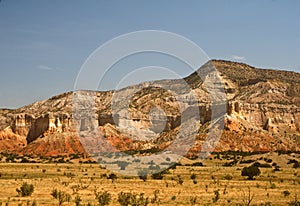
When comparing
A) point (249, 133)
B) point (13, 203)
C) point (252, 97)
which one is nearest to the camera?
point (13, 203)

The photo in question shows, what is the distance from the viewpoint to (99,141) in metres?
116

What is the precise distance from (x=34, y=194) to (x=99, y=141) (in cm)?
8864

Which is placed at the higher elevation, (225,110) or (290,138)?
(225,110)

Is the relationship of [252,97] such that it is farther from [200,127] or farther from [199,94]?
[200,127]

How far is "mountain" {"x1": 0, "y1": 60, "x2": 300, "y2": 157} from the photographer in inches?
4358

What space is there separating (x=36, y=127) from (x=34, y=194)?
107628mm

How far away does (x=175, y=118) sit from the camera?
139500 millimetres

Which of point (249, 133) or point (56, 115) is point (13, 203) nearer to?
point (249, 133)

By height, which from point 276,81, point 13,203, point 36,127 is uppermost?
point 276,81

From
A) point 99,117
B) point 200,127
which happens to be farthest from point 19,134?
point 200,127

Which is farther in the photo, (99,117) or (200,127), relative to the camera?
(99,117)

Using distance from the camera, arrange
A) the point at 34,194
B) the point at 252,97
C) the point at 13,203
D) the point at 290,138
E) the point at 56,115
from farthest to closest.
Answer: the point at 252,97 → the point at 56,115 → the point at 290,138 → the point at 34,194 → the point at 13,203

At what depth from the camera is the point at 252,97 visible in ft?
476

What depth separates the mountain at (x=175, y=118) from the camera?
4358 inches
